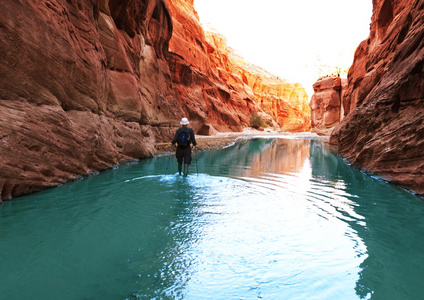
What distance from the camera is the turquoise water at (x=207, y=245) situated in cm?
304

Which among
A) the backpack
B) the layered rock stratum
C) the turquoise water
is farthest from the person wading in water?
the layered rock stratum

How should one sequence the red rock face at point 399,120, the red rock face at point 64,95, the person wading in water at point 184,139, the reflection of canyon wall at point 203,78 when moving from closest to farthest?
the red rock face at point 64,95 → the red rock face at point 399,120 → the person wading in water at point 184,139 → the reflection of canyon wall at point 203,78

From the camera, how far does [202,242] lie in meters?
4.16

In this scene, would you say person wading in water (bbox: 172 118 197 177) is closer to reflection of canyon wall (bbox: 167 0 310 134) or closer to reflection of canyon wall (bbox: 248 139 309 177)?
reflection of canyon wall (bbox: 248 139 309 177)

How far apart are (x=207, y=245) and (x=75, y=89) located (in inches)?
338

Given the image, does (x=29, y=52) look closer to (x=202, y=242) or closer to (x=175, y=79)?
(x=202, y=242)

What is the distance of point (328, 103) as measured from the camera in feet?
184

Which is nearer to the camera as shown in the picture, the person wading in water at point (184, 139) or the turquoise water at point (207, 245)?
the turquoise water at point (207, 245)

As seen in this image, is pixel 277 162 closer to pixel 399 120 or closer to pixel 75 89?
pixel 399 120

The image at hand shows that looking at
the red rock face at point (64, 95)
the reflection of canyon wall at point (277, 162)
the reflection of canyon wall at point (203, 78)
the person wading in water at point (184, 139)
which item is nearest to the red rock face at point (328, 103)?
the reflection of canyon wall at point (203, 78)

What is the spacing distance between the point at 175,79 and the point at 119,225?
30.8 m

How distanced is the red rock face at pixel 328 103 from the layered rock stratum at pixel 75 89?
4339cm

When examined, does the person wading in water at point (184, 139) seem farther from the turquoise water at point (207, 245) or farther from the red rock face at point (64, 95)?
the red rock face at point (64, 95)

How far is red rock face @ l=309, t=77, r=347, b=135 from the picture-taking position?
182 feet
